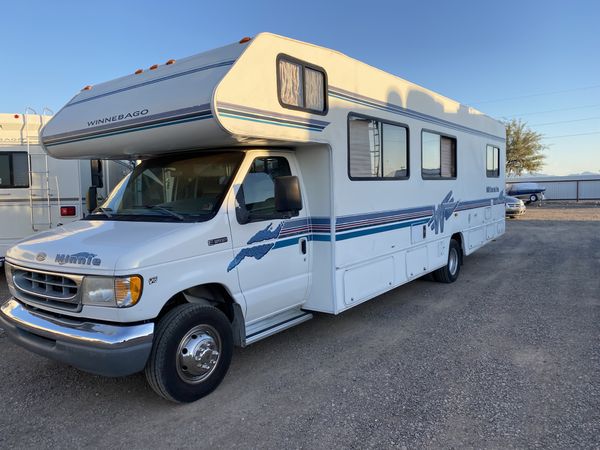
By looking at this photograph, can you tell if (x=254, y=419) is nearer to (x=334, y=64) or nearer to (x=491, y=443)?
(x=491, y=443)

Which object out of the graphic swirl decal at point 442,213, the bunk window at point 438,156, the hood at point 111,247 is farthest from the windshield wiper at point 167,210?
the graphic swirl decal at point 442,213

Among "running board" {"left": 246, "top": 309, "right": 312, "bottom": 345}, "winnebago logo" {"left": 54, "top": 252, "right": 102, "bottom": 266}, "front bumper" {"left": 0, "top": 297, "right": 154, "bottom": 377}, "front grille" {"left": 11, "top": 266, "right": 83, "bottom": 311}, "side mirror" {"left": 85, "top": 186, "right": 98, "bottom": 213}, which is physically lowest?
"running board" {"left": 246, "top": 309, "right": 312, "bottom": 345}

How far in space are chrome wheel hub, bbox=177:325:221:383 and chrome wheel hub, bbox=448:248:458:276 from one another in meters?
5.27

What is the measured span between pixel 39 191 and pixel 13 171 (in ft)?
1.81

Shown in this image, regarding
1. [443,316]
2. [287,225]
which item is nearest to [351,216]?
[287,225]

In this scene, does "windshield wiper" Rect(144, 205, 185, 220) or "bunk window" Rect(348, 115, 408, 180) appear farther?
"bunk window" Rect(348, 115, 408, 180)

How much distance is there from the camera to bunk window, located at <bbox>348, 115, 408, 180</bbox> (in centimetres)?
531

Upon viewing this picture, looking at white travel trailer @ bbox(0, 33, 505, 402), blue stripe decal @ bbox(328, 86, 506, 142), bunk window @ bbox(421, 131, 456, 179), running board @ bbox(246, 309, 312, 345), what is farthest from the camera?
bunk window @ bbox(421, 131, 456, 179)

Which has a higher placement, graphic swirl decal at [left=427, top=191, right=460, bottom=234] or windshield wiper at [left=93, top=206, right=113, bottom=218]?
windshield wiper at [left=93, top=206, right=113, bottom=218]

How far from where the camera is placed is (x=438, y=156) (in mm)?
7414

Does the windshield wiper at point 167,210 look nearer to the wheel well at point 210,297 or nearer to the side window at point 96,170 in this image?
the wheel well at point 210,297

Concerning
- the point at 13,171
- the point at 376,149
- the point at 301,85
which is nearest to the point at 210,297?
the point at 301,85

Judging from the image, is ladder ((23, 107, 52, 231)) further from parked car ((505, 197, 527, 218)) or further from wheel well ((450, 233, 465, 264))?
parked car ((505, 197, 527, 218))

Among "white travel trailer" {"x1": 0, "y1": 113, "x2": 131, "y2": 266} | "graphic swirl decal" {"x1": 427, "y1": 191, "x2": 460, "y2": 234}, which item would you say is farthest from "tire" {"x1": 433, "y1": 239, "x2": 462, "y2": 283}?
"white travel trailer" {"x1": 0, "y1": 113, "x2": 131, "y2": 266}
